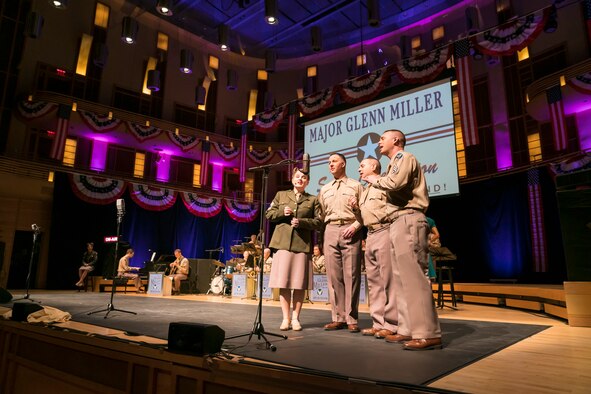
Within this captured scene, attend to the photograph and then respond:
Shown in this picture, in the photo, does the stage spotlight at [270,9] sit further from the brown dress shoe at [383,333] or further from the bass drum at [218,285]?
the brown dress shoe at [383,333]

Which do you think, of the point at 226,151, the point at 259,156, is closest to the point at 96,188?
the point at 226,151

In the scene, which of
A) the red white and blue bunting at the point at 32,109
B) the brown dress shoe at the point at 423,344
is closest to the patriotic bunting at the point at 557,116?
the brown dress shoe at the point at 423,344

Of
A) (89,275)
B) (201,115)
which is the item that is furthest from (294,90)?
(89,275)

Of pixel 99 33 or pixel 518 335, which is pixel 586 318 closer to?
pixel 518 335

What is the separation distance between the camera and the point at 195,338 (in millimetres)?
1889

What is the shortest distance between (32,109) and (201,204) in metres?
6.51

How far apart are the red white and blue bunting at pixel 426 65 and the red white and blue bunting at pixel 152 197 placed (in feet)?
33.4

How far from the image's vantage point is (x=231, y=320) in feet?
13.0

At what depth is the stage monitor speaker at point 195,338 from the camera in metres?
1.87

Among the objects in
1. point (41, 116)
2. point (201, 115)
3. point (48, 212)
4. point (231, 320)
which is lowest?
point (231, 320)

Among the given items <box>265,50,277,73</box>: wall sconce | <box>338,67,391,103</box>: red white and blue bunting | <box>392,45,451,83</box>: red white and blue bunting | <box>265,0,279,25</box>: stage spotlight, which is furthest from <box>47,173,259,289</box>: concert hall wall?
<box>392,45,451,83</box>: red white and blue bunting

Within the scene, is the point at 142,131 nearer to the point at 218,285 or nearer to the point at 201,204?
the point at 201,204

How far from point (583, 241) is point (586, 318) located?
76cm

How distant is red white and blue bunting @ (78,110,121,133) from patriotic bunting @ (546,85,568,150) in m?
13.9
